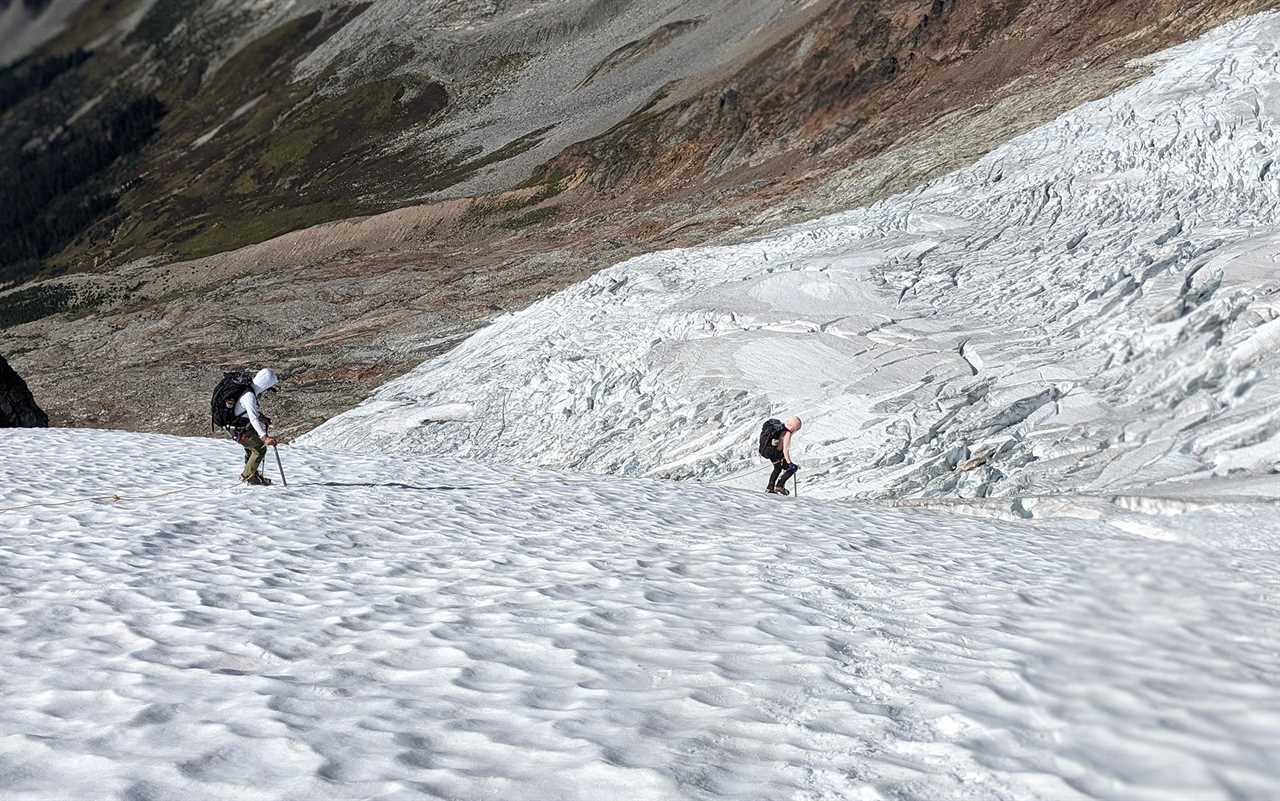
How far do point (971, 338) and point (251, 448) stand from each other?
16.9m

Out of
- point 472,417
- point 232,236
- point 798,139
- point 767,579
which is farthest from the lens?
point 232,236

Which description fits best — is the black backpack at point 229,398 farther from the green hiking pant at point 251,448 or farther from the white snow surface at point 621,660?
the white snow surface at point 621,660

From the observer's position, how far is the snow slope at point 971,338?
17562mm

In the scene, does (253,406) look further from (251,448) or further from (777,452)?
(777,452)

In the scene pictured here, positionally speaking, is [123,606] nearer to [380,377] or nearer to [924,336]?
[924,336]

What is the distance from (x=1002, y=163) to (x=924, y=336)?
13.4 metres

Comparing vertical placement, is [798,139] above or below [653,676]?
above

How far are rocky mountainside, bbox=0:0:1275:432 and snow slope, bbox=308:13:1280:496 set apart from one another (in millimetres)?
15132

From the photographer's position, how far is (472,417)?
92.0ft

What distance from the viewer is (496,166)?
114062mm

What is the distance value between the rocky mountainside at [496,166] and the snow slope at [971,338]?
15.1m

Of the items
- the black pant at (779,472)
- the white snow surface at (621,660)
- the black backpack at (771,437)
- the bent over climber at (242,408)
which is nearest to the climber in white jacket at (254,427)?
the bent over climber at (242,408)

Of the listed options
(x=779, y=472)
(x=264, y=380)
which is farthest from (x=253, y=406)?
(x=779, y=472)

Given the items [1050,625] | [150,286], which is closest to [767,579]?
[1050,625]
